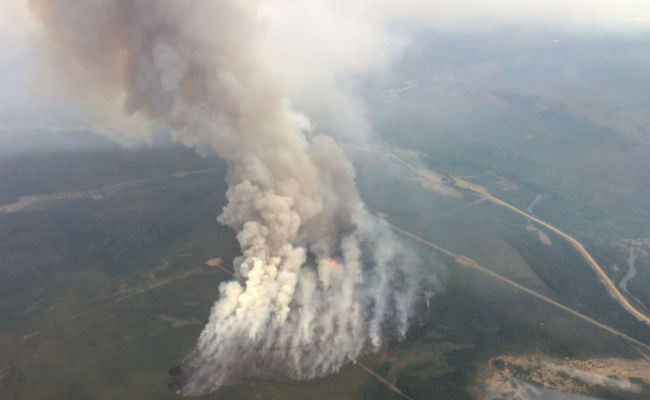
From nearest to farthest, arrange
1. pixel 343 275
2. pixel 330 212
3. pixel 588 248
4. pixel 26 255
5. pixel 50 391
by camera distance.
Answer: pixel 50 391 < pixel 343 275 < pixel 330 212 < pixel 26 255 < pixel 588 248

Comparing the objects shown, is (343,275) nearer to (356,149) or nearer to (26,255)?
(26,255)

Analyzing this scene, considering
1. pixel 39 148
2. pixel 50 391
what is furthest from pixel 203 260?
pixel 39 148

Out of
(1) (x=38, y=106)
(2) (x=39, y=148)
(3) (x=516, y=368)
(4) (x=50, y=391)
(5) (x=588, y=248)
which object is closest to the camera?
(4) (x=50, y=391)

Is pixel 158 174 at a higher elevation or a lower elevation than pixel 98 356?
higher

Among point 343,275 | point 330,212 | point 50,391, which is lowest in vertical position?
point 50,391

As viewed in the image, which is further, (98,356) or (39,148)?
(39,148)

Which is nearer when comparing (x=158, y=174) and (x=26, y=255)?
(x=26, y=255)

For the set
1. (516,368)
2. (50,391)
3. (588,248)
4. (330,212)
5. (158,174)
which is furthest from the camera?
(158,174)

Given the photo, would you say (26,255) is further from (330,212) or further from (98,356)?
(330,212)

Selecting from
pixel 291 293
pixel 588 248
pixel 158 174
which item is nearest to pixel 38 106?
pixel 158 174
